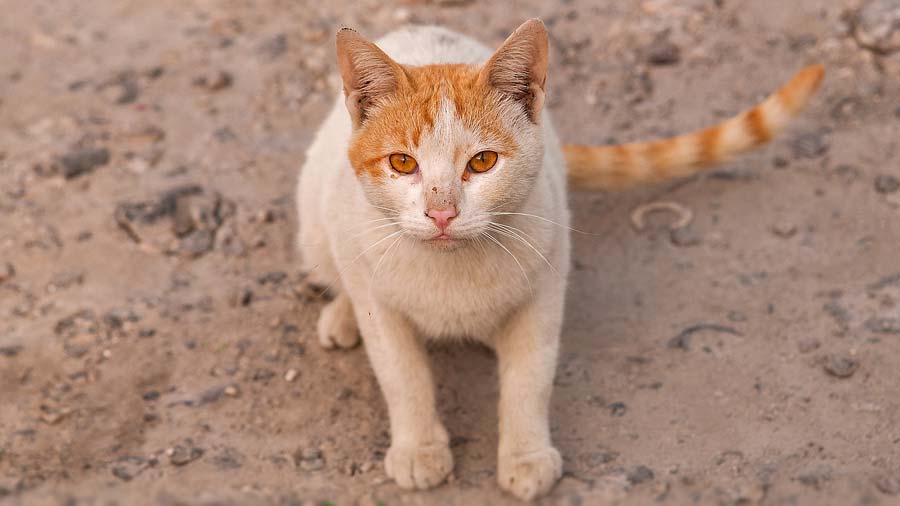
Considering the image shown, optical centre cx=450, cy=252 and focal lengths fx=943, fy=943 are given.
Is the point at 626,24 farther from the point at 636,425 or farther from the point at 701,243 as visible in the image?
the point at 636,425

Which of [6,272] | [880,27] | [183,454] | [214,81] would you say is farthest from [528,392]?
[880,27]

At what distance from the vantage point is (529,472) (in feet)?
9.07

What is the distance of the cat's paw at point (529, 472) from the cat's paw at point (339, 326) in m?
0.90

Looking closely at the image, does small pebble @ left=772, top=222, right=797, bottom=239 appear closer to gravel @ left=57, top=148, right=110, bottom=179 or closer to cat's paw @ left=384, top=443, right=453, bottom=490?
cat's paw @ left=384, top=443, right=453, bottom=490

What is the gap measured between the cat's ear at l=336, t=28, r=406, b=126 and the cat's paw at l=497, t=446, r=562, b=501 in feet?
3.62

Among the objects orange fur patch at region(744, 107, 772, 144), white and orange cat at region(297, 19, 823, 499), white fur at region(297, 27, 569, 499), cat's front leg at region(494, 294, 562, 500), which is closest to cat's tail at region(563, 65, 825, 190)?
orange fur patch at region(744, 107, 772, 144)

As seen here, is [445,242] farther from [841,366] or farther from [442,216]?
[841,366]

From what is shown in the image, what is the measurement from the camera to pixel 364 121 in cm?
273

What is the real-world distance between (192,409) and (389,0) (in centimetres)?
290

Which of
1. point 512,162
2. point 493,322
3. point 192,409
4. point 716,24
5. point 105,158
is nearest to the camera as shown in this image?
point 512,162

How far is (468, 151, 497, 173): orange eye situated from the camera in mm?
2557

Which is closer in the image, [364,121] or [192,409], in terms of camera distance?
[364,121]

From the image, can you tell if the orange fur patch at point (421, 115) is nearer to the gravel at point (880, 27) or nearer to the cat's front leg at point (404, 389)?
the cat's front leg at point (404, 389)

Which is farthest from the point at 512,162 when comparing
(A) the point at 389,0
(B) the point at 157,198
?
(A) the point at 389,0
